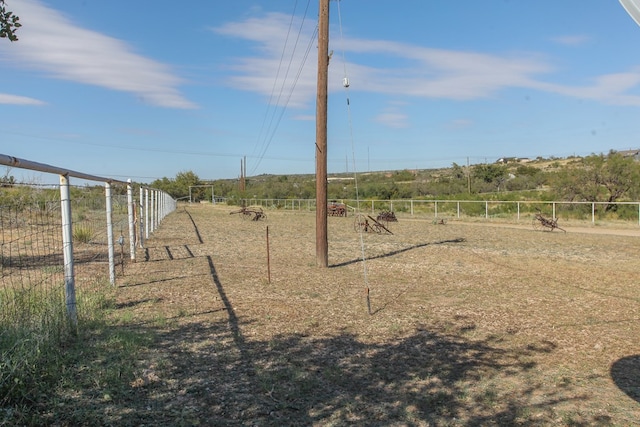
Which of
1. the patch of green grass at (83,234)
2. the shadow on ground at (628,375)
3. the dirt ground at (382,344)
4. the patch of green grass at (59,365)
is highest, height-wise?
the patch of green grass at (83,234)

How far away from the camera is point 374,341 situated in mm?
6688

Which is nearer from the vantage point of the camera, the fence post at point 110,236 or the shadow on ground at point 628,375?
the shadow on ground at point 628,375

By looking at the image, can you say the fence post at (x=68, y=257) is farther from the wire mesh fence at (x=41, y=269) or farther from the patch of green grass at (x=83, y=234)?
the patch of green grass at (x=83, y=234)

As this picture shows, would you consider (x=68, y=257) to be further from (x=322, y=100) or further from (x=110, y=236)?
(x=322, y=100)

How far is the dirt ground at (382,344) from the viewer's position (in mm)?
4473

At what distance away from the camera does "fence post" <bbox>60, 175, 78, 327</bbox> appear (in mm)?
5984

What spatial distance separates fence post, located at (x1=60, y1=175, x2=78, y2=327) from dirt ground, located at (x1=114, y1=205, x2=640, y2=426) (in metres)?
0.97

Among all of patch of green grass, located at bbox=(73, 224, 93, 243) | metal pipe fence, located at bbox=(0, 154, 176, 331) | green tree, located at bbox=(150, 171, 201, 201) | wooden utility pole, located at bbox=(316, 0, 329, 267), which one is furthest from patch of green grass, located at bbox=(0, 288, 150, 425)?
green tree, located at bbox=(150, 171, 201, 201)

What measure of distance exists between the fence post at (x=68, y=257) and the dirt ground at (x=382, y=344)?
969mm

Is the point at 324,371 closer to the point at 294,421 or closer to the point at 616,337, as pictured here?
the point at 294,421

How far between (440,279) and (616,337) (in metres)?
4.84

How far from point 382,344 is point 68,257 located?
3.78 m

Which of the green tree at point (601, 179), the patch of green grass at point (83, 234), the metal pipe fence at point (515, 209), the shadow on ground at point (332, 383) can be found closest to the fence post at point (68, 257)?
the shadow on ground at point (332, 383)

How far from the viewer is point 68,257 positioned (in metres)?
6.10
